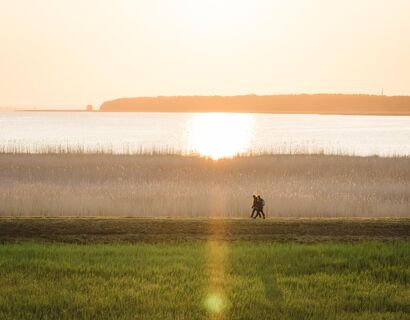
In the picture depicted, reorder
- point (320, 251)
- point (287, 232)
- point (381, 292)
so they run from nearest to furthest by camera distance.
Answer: point (381, 292)
point (320, 251)
point (287, 232)

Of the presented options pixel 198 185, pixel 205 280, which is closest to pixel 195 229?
pixel 205 280

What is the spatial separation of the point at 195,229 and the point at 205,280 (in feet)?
19.4

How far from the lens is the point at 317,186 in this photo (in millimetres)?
35281

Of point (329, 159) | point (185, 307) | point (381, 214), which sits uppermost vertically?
point (329, 159)

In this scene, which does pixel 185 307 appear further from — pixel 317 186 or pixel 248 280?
pixel 317 186

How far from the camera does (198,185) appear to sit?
36.4 meters

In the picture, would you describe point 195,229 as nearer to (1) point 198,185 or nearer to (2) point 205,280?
(2) point 205,280

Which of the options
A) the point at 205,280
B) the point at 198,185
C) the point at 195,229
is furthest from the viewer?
the point at 198,185

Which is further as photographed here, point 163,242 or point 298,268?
point 163,242

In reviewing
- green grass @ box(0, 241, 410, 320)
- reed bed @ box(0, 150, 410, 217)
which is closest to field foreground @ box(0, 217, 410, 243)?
green grass @ box(0, 241, 410, 320)

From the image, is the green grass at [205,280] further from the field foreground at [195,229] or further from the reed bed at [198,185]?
the reed bed at [198,185]

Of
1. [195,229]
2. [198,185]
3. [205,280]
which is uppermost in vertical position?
[198,185]

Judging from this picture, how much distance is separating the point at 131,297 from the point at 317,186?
79.9 feet

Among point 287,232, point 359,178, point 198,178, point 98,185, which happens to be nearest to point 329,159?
point 359,178
